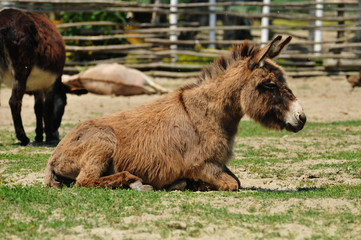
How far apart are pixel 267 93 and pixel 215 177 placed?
115 centimetres

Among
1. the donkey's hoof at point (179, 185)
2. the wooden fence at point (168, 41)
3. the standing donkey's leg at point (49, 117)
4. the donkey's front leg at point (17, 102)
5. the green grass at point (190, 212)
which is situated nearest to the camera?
the green grass at point (190, 212)

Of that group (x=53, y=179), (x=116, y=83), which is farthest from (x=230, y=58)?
(x=116, y=83)

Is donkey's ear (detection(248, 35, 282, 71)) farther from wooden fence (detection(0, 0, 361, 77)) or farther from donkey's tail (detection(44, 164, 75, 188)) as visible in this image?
wooden fence (detection(0, 0, 361, 77))

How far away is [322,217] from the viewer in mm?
4957

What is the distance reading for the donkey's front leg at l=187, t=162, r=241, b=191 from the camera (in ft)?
20.5

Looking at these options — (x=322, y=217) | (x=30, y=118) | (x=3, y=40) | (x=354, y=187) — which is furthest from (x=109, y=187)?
(x=30, y=118)

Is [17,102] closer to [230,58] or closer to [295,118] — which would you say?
[230,58]

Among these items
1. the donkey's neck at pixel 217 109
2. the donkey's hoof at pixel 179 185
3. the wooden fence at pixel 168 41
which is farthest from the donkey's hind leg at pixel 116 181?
the wooden fence at pixel 168 41

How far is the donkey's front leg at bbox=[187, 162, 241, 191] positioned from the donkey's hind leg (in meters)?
0.60

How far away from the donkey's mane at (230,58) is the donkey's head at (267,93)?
19 cm

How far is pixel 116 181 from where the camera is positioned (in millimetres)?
6156

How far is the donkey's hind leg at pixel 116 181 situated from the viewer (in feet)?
20.2

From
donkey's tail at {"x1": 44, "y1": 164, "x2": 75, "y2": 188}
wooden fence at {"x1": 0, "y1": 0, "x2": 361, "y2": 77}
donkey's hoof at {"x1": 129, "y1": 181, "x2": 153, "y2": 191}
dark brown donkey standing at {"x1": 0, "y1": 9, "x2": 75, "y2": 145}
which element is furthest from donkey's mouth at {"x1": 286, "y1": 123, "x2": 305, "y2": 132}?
wooden fence at {"x1": 0, "y1": 0, "x2": 361, "y2": 77}

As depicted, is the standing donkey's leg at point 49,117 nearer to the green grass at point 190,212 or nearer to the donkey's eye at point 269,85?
the green grass at point 190,212
